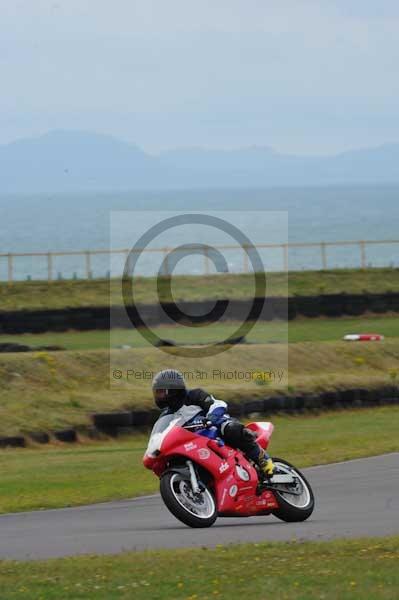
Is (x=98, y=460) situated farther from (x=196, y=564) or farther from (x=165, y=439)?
(x=196, y=564)

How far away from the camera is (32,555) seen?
400 inches

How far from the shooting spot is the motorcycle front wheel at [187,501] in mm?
11109

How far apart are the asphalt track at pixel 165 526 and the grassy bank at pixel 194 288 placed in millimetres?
27407

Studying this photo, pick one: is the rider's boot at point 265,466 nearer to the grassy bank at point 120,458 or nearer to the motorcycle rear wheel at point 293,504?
the motorcycle rear wheel at point 293,504

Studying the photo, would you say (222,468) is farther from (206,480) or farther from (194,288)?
(194,288)

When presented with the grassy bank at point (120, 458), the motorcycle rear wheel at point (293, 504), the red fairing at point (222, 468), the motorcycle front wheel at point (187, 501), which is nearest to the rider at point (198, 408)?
the red fairing at point (222, 468)

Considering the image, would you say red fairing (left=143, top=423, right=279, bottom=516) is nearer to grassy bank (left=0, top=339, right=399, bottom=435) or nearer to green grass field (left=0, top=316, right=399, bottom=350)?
grassy bank (left=0, top=339, right=399, bottom=435)

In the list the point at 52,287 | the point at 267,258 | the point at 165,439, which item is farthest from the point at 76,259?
A: the point at 165,439

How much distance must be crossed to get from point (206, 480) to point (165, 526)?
2.29ft

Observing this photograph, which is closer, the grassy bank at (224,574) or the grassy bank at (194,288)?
the grassy bank at (224,574)

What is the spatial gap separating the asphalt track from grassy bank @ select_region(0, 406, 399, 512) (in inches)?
47.9

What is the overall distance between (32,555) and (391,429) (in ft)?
45.3

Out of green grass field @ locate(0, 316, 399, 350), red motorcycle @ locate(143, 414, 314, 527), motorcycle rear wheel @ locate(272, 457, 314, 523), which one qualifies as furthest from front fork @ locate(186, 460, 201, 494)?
green grass field @ locate(0, 316, 399, 350)

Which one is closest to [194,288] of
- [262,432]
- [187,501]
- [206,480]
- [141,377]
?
[141,377]
